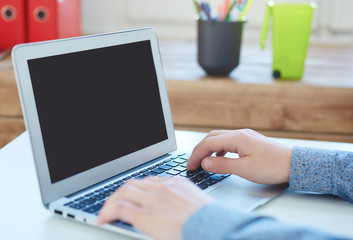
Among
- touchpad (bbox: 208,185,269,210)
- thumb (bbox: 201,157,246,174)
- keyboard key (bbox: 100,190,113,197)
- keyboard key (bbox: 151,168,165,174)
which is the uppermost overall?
keyboard key (bbox: 100,190,113,197)

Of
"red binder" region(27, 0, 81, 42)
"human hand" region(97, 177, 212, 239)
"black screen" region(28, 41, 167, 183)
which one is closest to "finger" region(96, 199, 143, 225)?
"human hand" region(97, 177, 212, 239)

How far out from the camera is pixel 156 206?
0.53m

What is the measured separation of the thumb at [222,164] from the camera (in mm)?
716

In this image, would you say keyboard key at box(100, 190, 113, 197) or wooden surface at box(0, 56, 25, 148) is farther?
wooden surface at box(0, 56, 25, 148)

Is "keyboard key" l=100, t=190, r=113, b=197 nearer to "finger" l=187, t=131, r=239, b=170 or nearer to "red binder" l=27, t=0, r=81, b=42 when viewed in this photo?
"finger" l=187, t=131, r=239, b=170

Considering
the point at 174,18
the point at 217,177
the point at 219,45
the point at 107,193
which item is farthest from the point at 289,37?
the point at 107,193

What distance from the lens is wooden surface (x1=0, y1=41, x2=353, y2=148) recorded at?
1280 mm

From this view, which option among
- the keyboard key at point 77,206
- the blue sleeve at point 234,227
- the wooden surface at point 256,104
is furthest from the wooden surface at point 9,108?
the blue sleeve at point 234,227

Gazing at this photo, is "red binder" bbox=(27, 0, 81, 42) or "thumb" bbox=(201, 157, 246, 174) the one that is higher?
"red binder" bbox=(27, 0, 81, 42)

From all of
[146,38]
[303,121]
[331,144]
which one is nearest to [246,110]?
[303,121]

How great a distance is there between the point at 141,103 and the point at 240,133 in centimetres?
17

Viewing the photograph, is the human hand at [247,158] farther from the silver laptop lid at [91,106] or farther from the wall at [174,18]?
the wall at [174,18]

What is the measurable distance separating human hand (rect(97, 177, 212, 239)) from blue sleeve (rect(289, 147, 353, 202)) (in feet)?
0.69

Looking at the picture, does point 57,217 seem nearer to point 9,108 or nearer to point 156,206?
point 156,206
